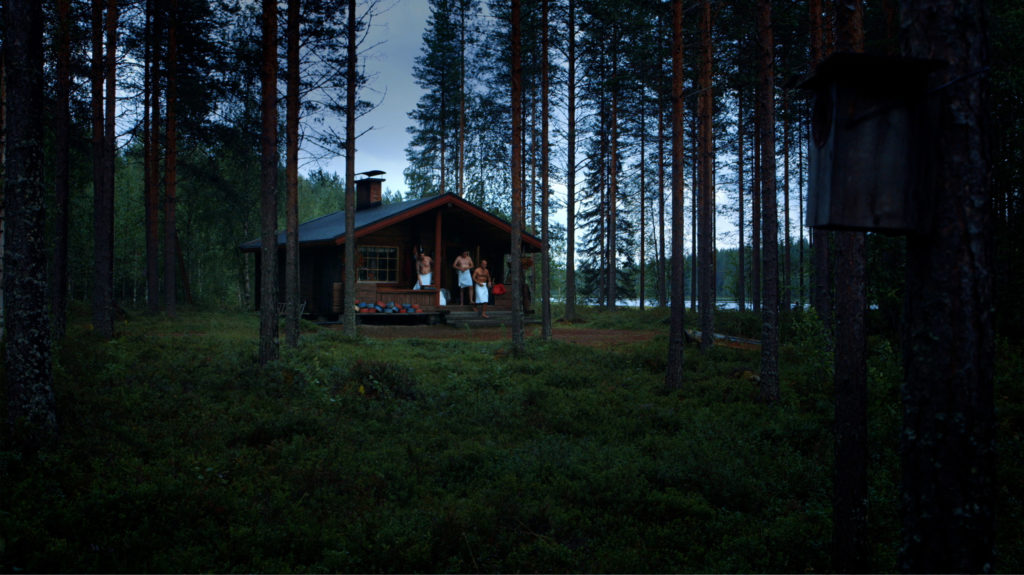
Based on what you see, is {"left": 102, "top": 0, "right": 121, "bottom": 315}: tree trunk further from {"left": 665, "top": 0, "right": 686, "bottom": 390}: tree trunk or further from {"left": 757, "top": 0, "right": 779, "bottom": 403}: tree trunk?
{"left": 757, "top": 0, "right": 779, "bottom": 403}: tree trunk

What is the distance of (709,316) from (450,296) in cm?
1337

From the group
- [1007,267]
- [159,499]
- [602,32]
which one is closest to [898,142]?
[159,499]

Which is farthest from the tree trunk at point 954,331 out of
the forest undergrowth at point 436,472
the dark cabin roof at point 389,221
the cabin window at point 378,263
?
the cabin window at point 378,263

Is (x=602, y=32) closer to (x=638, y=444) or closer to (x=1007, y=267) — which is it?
(x=1007, y=267)

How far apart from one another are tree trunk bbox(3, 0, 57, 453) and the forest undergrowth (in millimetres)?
482

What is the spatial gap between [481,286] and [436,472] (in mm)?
17215

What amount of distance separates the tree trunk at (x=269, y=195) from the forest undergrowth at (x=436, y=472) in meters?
0.66

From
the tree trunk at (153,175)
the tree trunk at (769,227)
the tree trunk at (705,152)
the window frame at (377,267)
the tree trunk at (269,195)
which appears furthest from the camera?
the window frame at (377,267)

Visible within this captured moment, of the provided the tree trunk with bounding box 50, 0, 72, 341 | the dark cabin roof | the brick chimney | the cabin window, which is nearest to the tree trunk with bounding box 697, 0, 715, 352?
the dark cabin roof

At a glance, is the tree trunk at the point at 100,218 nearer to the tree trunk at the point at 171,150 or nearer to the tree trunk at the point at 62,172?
the tree trunk at the point at 62,172

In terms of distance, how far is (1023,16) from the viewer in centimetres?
1000

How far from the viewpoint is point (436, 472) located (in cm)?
605

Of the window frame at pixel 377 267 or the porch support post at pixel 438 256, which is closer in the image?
the window frame at pixel 377 267

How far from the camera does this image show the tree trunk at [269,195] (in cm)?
1030
